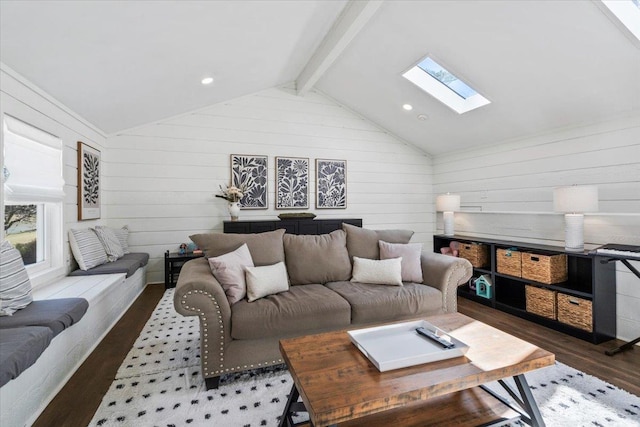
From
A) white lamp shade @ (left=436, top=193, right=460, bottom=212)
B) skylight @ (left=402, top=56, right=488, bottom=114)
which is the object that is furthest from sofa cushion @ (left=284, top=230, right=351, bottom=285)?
skylight @ (left=402, top=56, right=488, bottom=114)

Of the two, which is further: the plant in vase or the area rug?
the plant in vase

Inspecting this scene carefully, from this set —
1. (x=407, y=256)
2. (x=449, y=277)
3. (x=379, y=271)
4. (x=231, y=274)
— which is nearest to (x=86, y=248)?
(x=231, y=274)

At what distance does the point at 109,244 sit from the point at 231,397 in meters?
2.65

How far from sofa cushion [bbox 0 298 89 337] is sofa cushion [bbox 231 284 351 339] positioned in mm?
987

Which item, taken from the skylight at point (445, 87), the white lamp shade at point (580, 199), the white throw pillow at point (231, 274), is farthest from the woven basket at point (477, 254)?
the white throw pillow at point (231, 274)

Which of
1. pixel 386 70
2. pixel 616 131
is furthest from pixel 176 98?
pixel 616 131

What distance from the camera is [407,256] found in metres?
2.97

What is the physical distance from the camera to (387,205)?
5668mm

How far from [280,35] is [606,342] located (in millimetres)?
4209

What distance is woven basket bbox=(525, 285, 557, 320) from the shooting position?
9.95ft

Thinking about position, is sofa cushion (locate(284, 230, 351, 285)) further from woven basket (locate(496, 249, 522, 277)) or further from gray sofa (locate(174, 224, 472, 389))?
woven basket (locate(496, 249, 522, 277))

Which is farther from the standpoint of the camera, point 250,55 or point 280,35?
point 250,55

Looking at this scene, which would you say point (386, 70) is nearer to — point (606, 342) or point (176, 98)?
point (176, 98)

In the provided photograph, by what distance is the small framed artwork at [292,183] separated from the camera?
502 cm
